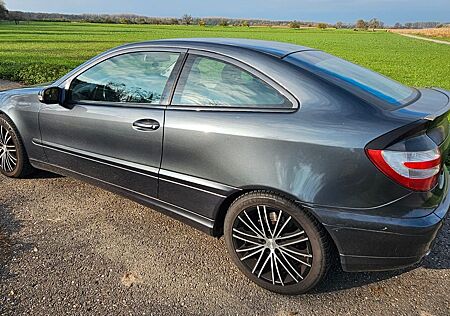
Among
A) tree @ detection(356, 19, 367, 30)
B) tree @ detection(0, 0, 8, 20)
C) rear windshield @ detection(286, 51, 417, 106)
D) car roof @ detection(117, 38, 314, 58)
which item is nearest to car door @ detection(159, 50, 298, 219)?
car roof @ detection(117, 38, 314, 58)

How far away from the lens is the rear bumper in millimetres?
2090

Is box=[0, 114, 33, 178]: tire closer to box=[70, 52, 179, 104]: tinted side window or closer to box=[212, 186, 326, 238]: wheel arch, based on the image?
box=[70, 52, 179, 104]: tinted side window

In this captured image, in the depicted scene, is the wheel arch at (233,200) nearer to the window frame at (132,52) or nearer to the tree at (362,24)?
the window frame at (132,52)

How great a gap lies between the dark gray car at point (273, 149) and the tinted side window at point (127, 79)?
1 cm

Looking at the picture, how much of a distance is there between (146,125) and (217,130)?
624 mm

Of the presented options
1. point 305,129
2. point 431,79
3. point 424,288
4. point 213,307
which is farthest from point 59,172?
point 431,79

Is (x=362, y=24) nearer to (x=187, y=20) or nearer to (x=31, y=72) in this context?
(x=187, y=20)

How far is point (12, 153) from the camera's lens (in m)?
3.87

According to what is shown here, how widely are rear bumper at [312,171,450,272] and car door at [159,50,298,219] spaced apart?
1.55ft

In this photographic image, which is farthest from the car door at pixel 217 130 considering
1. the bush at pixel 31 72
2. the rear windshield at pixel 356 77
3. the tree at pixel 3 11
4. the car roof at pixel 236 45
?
the tree at pixel 3 11

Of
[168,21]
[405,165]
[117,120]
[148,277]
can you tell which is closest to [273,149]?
[405,165]

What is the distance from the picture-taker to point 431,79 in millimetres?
14172

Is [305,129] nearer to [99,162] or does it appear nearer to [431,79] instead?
[99,162]

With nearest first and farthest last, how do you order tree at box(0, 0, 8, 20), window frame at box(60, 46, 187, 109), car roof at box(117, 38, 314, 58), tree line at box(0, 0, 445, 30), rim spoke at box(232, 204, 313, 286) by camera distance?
rim spoke at box(232, 204, 313, 286)
car roof at box(117, 38, 314, 58)
window frame at box(60, 46, 187, 109)
tree at box(0, 0, 8, 20)
tree line at box(0, 0, 445, 30)
